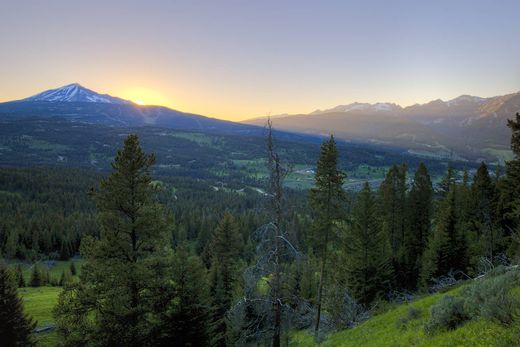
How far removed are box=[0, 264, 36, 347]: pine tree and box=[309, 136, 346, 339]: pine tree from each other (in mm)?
21544

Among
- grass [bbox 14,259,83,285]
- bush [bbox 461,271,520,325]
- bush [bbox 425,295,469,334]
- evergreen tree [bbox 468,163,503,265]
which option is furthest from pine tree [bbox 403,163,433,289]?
grass [bbox 14,259,83,285]

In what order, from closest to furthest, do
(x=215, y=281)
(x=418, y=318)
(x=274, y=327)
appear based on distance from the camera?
(x=418, y=318)
(x=274, y=327)
(x=215, y=281)

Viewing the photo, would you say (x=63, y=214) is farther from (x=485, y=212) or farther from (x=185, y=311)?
(x=485, y=212)

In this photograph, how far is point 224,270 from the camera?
40.6 m

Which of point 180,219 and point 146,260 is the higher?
point 146,260

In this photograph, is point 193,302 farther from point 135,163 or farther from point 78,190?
point 78,190

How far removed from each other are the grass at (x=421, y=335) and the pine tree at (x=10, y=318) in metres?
22.0

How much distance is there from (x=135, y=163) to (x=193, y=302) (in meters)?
10.8

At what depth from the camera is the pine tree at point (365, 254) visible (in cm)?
3562

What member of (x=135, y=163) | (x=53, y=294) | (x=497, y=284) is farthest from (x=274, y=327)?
(x=53, y=294)

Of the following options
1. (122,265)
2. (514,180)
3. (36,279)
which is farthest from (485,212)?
(36,279)

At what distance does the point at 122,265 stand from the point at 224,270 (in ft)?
71.8

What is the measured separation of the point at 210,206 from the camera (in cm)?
16612

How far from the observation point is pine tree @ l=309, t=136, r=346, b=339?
28.5 meters
